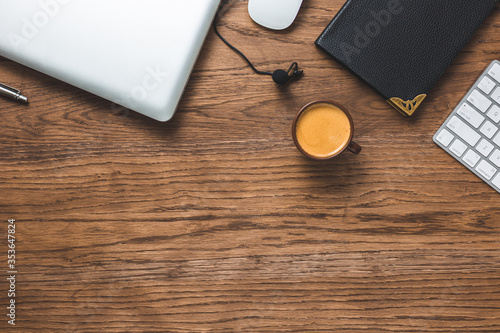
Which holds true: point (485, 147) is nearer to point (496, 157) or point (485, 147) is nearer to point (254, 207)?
point (496, 157)

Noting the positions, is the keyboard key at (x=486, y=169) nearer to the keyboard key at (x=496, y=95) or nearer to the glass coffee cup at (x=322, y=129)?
the keyboard key at (x=496, y=95)

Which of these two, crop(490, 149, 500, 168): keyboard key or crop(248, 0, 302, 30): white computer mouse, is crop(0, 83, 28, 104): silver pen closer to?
crop(248, 0, 302, 30): white computer mouse

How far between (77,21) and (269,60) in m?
0.37

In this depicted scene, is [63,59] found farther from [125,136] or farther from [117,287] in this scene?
[117,287]

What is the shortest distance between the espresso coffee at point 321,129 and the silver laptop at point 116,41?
259 millimetres

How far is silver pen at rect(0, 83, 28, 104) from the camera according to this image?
75cm

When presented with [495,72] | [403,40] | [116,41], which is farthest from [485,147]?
[116,41]

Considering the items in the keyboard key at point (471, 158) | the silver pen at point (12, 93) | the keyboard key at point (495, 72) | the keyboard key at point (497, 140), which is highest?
the keyboard key at point (495, 72)

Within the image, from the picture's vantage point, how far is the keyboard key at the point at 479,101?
0.73m

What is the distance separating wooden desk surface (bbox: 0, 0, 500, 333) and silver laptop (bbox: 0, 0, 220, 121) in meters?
0.07

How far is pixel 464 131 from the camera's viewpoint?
741 mm

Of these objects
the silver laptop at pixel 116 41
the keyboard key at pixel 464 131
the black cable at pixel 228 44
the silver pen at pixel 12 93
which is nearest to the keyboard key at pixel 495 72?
the keyboard key at pixel 464 131

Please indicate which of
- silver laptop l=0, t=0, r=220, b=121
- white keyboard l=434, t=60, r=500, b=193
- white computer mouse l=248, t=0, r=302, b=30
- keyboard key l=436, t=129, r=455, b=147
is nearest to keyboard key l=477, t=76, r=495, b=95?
white keyboard l=434, t=60, r=500, b=193

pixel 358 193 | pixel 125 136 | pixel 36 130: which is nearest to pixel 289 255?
pixel 358 193
